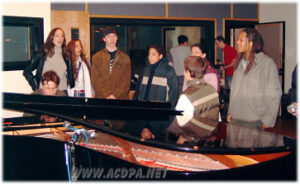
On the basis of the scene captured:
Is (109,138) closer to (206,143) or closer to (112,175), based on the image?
(112,175)

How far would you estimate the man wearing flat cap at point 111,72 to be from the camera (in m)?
4.80

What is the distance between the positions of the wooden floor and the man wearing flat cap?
2.63 m

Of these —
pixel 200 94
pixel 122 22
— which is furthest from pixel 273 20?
pixel 200 94

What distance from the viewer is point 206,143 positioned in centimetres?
233

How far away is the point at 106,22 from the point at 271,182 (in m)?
5.13

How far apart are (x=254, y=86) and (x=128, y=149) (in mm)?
1078

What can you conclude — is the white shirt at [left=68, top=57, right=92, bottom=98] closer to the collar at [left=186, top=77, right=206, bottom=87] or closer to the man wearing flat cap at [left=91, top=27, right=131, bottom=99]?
the man wearing flat cap at [left=91, top=27, right=131, bottom=99]

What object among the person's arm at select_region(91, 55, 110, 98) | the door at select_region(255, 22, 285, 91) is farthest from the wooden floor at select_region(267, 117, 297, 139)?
the person's arm at select_region(91, 55, 110, 98)

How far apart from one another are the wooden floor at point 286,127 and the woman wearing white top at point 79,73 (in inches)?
118

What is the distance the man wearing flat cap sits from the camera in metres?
4.80

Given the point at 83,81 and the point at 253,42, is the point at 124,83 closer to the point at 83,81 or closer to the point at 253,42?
the point at 83,81

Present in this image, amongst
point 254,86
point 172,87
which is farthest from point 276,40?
point 254,86

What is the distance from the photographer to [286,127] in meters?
6.52

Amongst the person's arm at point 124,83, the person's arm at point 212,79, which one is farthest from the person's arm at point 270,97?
the person's arm at point 124,83
